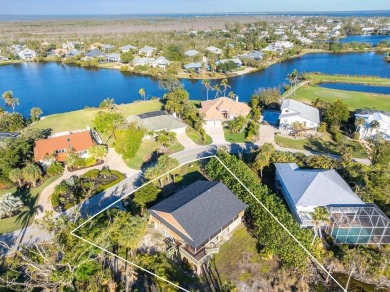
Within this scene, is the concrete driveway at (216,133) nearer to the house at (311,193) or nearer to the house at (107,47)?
the house at (311,193)

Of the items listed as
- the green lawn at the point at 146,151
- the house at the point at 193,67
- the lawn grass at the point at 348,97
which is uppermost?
the house at the point at 193,67

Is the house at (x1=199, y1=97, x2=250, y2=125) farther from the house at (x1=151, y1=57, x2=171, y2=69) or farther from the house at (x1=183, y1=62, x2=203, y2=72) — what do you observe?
the house at (x1=151, y1=57, x2=171, y2=69)

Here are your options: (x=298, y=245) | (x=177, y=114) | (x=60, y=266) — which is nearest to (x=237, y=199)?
(x=298, y=245)

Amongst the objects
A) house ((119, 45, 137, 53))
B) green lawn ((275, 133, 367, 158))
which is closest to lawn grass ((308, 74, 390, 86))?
green lawn ((275, 133, 367, 158))

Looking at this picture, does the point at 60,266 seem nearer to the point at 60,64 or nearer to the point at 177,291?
the point at 177,291

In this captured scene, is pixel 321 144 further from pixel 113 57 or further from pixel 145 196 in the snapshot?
pixel 113 57

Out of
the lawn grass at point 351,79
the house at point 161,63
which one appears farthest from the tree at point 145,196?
the house at point 161,63
